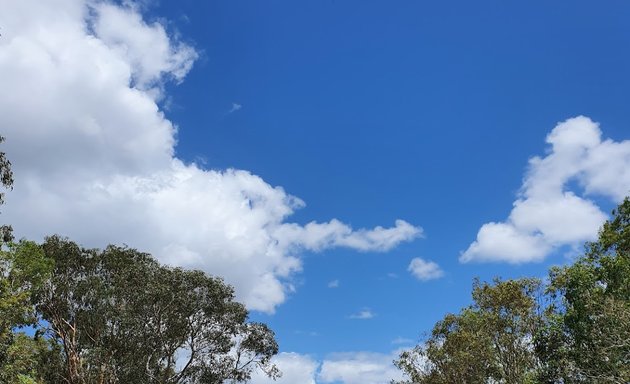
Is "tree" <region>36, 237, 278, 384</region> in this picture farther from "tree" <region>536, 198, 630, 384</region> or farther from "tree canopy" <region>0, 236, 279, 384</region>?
"tree" <region>536, 198, 630, 384</region>

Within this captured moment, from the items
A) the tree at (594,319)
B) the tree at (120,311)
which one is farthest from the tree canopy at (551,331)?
the tree at (120,311)

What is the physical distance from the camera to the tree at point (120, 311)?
113 feet

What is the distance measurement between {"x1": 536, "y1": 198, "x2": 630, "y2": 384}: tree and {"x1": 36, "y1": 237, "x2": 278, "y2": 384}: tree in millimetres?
20305

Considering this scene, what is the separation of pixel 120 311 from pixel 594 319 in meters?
25.5

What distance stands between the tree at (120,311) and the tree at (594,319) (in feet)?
66.6

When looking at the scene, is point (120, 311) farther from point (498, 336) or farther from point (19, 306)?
point (498, 336)

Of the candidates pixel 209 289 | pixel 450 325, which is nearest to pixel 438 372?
pixel 450 325

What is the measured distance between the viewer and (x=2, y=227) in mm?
23781

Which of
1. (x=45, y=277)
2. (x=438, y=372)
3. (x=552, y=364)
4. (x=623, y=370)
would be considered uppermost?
(x=45, y=277)

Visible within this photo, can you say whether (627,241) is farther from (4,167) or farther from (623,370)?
(4,167)

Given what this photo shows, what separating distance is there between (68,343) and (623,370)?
29.8 metres

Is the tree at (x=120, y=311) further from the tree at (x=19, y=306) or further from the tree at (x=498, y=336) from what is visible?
the tree at (x=498, y=336)

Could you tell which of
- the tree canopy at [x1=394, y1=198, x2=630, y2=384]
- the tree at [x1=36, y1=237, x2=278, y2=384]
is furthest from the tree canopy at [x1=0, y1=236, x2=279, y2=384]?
the tree canopy at [x1=394, y1=198, x2=630, y2=384]

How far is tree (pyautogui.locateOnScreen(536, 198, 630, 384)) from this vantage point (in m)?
20.2
